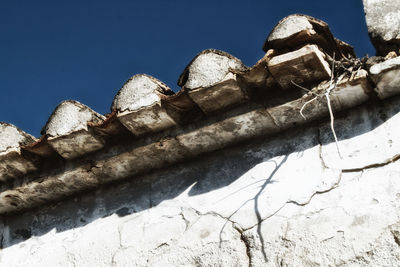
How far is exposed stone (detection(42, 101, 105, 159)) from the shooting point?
260 cm

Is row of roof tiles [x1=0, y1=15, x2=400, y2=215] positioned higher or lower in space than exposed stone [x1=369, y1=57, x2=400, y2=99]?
higher

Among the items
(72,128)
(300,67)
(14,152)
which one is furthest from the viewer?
(14,152)

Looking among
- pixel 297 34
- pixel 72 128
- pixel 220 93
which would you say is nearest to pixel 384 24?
pixel 297 34

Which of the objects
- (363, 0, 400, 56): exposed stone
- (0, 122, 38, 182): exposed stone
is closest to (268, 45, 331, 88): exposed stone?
(363, 0, 400, 56): exposed stone

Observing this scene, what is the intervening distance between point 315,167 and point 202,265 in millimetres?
633

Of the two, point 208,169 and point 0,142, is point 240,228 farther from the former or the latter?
point 0,142

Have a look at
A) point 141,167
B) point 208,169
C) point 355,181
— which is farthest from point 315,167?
point 141,167

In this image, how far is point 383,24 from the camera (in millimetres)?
2426

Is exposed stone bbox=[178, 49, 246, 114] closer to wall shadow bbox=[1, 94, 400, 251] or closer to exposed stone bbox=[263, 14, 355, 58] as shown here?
exposed stone bbox=[263, 14, 355, 58]

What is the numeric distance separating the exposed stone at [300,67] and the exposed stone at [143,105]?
521mm

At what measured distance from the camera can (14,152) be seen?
2717 millimetres

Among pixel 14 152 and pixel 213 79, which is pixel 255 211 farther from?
pixel 14 152

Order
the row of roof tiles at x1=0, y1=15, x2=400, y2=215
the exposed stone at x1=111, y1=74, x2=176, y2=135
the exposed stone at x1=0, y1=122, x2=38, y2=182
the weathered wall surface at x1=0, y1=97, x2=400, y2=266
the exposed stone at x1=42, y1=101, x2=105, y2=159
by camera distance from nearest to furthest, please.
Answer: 1. the weathered wall surface at x1=0, y1=97, x2=400, y2=266
2. the row of roof tiles at x1=0, y1=15, x2=400, y2=215
3. the exposed stone at x1=111, y1=74, x2=176, y2=135
4. the exposed stone at x1=42, y1=101, x2=105, y2=159
5. the exposed stone at x1=0, y1=122, x2=38, y2=182

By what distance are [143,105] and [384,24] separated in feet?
3.70
